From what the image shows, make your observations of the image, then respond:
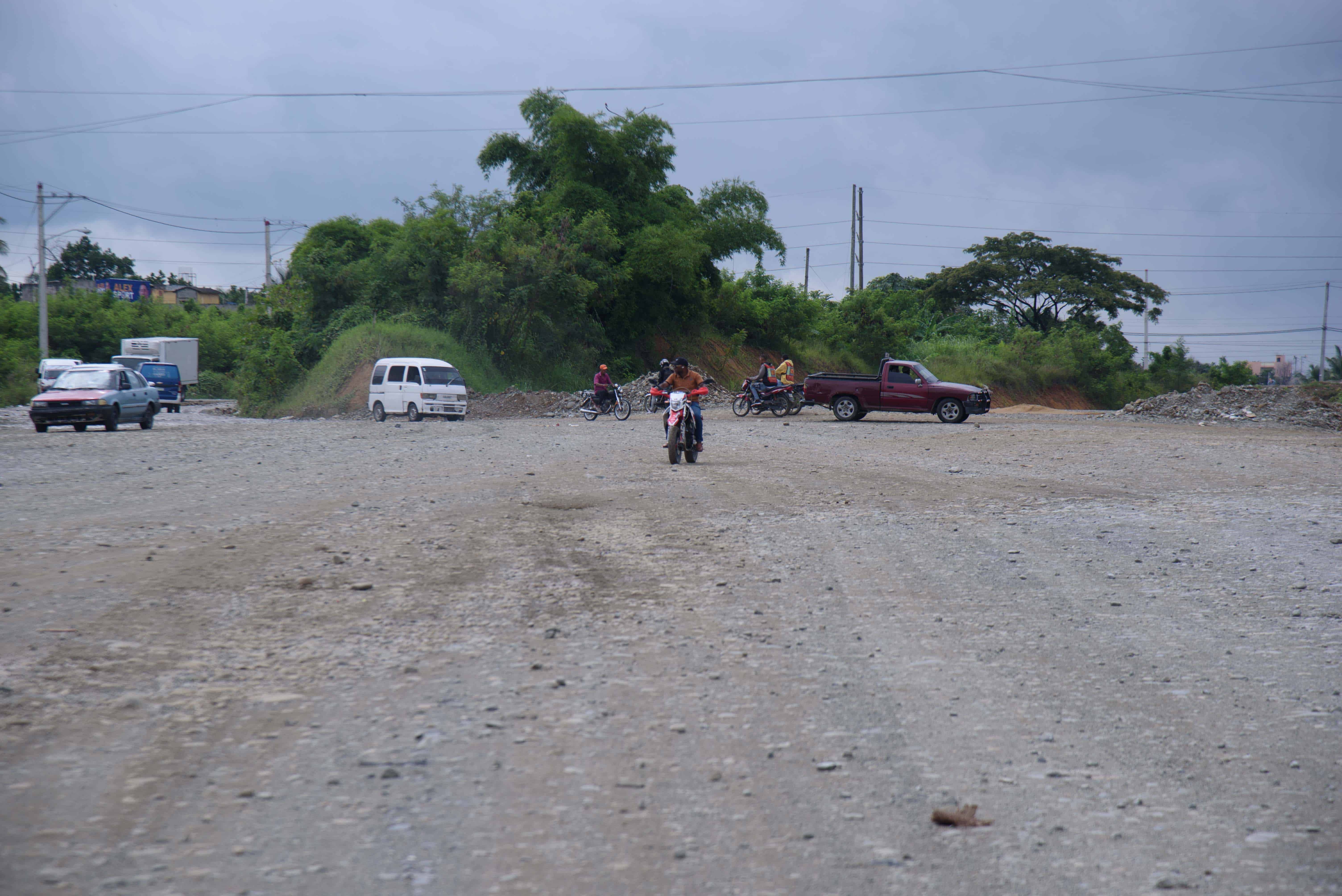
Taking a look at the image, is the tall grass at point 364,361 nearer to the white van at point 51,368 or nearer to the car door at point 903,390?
the white van at point 51,368

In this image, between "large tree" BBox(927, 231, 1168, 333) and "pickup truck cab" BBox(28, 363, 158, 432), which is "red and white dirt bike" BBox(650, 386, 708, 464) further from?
"large tree" BBox(927, 231, 1168, 333)

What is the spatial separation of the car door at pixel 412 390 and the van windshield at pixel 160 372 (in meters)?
15.1

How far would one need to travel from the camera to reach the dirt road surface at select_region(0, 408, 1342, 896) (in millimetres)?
3238

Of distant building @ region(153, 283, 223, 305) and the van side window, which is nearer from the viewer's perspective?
the van side window

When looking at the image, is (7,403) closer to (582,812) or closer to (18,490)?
(18,490)

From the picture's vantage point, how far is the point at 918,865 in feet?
10.5

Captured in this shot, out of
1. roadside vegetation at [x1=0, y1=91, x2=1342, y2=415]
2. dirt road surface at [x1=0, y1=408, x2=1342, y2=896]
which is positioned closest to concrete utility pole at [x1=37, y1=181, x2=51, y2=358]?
roadside vegetation at [x1=0, y1=91, x2=1342, y2=415]

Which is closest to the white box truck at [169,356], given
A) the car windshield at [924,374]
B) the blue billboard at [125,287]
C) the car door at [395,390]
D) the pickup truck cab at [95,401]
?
the car door at [395,390]

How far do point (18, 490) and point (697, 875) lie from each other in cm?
1198

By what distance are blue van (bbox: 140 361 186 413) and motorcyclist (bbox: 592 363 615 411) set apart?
20.0m

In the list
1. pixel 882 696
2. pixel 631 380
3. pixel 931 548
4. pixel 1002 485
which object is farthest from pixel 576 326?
pixel 882 696

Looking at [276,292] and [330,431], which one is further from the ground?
[276,292]

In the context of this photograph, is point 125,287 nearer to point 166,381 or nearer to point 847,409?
point 166,381

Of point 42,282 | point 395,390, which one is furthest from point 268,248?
point 395,390
